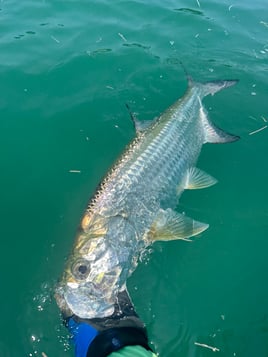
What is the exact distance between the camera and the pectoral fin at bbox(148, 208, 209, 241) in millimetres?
4910

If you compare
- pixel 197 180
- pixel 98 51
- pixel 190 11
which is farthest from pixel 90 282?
pixel 190 11

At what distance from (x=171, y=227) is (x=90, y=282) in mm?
1382

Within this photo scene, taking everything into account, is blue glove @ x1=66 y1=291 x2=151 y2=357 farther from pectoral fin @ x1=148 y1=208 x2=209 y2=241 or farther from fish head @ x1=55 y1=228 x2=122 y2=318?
pectoral fin @ x1=148 y1=208 x2=209 y2=241

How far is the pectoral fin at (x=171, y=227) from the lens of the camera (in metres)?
4.91

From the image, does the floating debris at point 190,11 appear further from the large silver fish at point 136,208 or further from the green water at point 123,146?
the large silver fish at point 136,208

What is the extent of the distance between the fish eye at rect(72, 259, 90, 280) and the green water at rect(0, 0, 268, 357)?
90cm

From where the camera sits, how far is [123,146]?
6941 mm

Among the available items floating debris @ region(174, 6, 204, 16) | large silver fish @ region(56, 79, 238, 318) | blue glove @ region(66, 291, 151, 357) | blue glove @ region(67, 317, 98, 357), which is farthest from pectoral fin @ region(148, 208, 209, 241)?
floating debris @ region(174, 6, 204, 16)

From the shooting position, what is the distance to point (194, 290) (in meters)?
5.10

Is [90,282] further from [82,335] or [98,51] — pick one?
[98,51]

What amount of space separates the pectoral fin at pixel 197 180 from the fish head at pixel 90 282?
1.94 meters

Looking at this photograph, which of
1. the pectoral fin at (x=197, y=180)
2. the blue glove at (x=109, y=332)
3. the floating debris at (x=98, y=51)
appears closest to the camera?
the blue glove at (x=109, y=332)

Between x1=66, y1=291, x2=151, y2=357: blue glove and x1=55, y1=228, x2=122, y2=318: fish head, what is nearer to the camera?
x1=66, y1=291, x2=151, y2=357: blue glove

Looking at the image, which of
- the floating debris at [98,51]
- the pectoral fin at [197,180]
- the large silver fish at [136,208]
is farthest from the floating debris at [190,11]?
the pectoral fin at [197,180]
